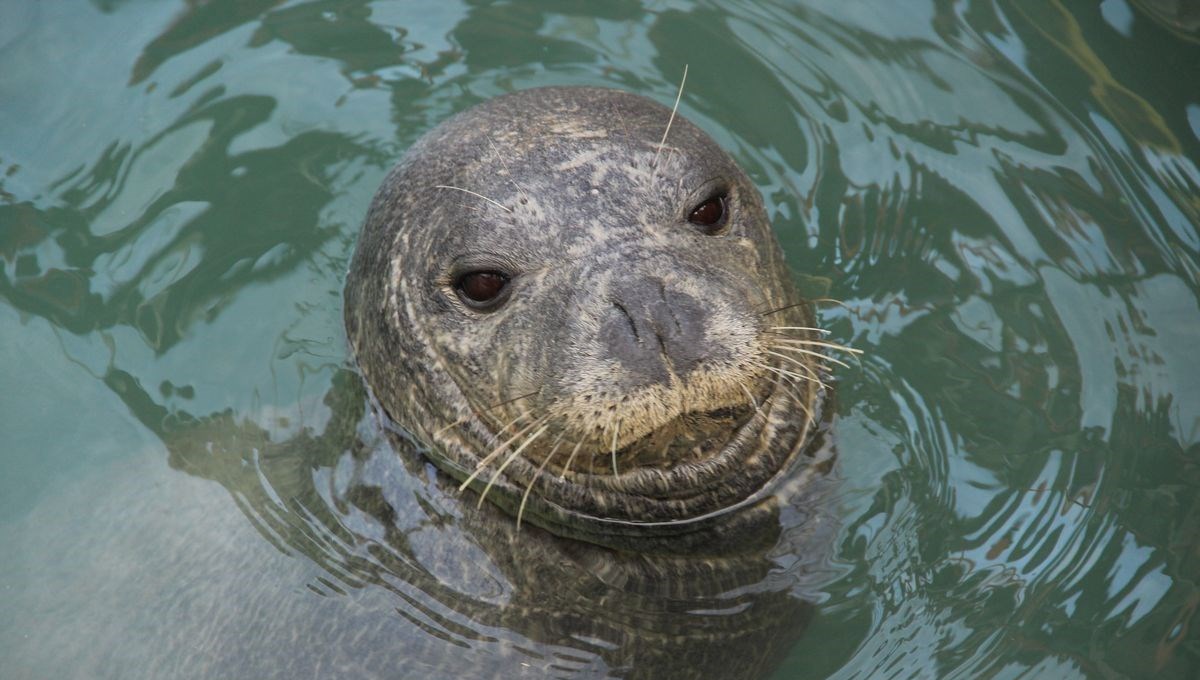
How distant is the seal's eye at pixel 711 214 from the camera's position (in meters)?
4.44

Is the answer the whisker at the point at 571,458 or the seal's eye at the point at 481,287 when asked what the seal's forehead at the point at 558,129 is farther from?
the whisker at the point at 571,458

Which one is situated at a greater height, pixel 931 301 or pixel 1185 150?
pixel 1185 150

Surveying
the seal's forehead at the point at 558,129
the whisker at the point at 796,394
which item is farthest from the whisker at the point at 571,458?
the seal's forehead at the point at 558,129

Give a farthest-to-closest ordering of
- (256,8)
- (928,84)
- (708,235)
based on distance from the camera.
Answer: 1. (256,8)
2. (928,84)
3. (708,235)

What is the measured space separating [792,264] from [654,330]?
228 cm

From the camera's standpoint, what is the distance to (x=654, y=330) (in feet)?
12.5

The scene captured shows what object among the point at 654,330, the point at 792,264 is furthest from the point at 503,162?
the point at 792,264

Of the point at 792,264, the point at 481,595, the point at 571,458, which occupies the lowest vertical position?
the point at 481,595

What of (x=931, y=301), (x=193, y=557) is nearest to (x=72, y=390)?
(x=193, y=557)

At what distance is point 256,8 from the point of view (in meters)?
6.97

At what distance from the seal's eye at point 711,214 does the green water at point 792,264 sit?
1.14 m

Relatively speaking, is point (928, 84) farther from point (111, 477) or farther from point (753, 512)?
point (111, 477)

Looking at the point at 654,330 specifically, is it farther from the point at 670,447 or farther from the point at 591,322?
the point at 670,447

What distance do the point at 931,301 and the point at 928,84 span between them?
4.64ft
